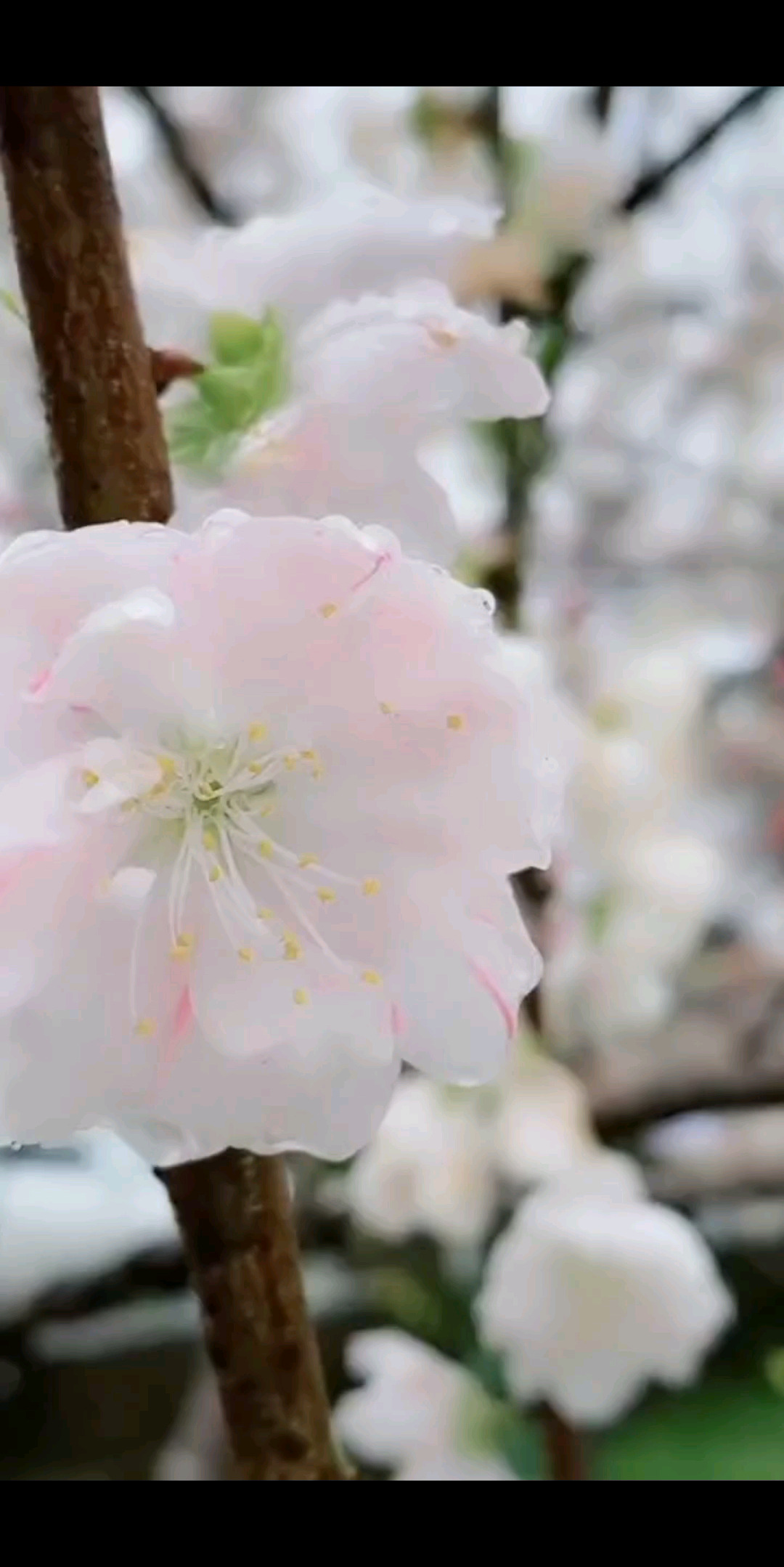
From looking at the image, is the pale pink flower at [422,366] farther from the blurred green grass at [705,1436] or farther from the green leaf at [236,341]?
the blurred green grass at [705,1436]

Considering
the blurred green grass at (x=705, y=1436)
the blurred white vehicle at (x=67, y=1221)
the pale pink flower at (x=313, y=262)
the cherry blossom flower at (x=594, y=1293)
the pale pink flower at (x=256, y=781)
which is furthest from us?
the blurred green grass at (x=705, y=1436)

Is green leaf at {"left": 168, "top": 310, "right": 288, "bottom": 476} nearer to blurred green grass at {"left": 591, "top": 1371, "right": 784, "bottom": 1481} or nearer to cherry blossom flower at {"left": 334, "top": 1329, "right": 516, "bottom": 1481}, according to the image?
cherry blossom flower at {"left": 334, "top": 1329, "right": 516, "bottom": 1481}

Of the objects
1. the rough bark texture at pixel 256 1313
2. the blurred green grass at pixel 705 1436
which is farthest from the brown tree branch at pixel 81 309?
the blurred green grass at pixel 705 1436

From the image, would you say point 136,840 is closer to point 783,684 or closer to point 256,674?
point 256,674

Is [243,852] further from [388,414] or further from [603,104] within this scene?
[603,104]

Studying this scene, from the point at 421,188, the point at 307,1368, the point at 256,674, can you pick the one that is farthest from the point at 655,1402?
the point at 256,674

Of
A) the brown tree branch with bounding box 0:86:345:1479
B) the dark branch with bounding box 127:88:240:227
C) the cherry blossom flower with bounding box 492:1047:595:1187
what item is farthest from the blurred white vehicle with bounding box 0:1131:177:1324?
the brown tree branch with bounding box 0:86:345:1479
